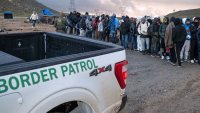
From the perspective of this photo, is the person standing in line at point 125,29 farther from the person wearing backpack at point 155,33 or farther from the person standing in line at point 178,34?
the person standing in line at point 178,34

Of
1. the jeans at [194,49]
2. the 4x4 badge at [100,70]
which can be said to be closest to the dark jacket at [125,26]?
the jeans at [194,49]

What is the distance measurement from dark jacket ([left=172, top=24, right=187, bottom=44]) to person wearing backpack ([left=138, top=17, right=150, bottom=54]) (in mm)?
2754

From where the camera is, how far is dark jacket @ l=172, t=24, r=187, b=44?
35.4ft

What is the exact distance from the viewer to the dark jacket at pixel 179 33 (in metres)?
10.8

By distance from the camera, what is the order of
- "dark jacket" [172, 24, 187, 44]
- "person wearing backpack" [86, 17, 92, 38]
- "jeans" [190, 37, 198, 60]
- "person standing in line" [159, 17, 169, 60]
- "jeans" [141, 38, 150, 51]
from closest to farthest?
"dark jacket" [172, 24, 187, 44] < "jeans" [190, 37, 198, 60] < "person standing in line" [159, 17, 169, 60] < "jeans" [141, 38, 150, 51] < "person wearing backpack" [86, 17, 92, 38]

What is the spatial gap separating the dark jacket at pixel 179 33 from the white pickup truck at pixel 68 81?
7028 mm

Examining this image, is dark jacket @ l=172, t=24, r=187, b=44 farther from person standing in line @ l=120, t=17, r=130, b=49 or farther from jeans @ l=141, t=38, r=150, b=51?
person standing in line @ l=120, t=17, r=130, b=49

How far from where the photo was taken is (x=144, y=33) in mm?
13648

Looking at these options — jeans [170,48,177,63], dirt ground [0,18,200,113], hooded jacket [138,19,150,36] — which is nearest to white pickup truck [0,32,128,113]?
Result: dirt ground [0,18,200,113]

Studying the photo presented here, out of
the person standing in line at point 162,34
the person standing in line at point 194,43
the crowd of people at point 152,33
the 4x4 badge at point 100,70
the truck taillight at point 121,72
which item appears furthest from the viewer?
the person standing in line at point 162,34

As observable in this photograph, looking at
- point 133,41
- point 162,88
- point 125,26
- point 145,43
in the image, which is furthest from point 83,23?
point 162,88

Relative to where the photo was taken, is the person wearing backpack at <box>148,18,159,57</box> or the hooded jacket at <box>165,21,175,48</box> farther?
the person wearing backpack at <box>148,18,159,57</box>

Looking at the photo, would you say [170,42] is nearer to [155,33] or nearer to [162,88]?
[155,33]

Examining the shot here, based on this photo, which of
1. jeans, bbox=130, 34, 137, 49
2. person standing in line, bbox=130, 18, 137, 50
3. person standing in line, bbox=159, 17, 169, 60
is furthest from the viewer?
jeans, bbox=130, 34, 137, 49
